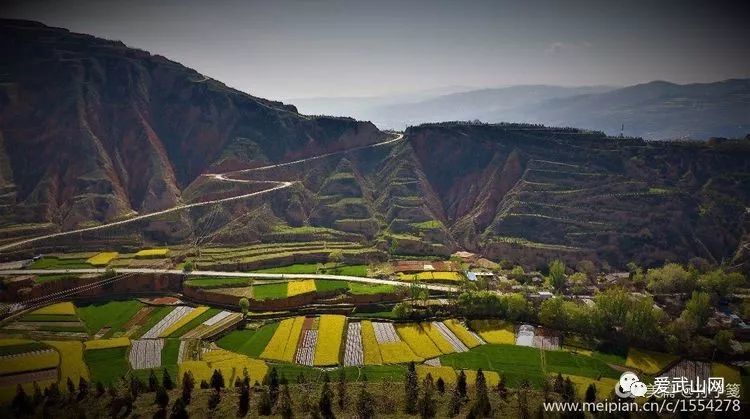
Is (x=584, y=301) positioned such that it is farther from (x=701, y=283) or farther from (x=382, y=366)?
(x=382, y=366)

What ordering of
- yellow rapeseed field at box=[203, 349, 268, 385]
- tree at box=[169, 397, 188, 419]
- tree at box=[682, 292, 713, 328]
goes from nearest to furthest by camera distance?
tree at box=[169, 397, 188, 419] → yellow rapeseed field at box=[203, 349, 268, 385] → tree at box=[682, 292, 713, 328]

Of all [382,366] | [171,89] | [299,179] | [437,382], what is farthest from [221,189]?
[437,382]

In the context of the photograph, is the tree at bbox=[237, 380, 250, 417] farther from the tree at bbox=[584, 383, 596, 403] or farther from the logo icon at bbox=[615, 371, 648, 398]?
the logo icon at bbox=[615, 371, 648, 398]

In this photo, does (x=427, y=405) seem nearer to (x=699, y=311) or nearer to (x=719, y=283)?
(x=699, y=311)

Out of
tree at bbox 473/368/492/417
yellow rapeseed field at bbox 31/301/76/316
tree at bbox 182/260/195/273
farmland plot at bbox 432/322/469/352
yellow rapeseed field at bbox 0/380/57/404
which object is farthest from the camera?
tree at bbox 182/260/195/273

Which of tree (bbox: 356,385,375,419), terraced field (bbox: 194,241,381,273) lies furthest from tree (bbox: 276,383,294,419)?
terraced field (bbox: 194,241,381,273)

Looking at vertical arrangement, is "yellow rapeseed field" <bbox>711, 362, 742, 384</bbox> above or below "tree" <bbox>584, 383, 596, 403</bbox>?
below

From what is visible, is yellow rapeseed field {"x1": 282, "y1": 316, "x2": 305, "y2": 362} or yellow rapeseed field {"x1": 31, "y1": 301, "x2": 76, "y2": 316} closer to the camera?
yellow rapeseed field {"x1": 282, "y1": 316, "x2": 305, "y2": 362}
